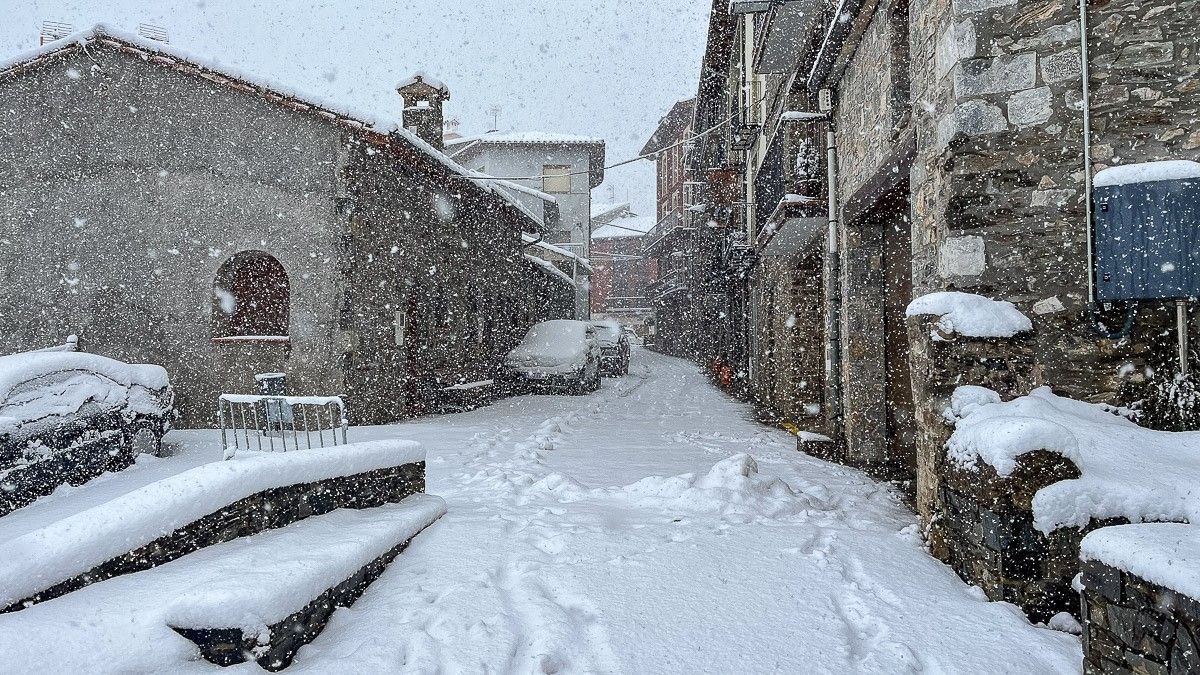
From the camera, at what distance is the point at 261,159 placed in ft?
32.1

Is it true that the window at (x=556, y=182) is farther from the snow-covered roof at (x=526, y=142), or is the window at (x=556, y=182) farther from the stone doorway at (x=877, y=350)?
the stone doorway at (x=877, y=350)

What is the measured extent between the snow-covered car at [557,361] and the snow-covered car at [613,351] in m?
4.41

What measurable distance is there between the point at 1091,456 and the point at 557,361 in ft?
39.4

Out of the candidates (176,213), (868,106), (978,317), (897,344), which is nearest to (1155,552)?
(978,317)

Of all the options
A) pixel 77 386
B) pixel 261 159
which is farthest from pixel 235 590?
pixel 261 159

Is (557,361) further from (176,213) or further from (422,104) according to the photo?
(176,213)

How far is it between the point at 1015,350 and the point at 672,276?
2981 centimetres

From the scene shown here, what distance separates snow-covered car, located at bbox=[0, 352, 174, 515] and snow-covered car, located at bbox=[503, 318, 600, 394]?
8211 millimetres

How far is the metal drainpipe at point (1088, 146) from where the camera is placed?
369 centimetres

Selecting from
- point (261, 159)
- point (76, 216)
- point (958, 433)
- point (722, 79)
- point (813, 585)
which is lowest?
point (813, 585)

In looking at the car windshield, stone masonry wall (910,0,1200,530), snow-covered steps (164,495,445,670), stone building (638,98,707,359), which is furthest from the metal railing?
stone building (638,98,707,359)

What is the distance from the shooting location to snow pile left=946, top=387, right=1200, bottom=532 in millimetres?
2902

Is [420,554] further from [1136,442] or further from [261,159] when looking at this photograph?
[261,159]

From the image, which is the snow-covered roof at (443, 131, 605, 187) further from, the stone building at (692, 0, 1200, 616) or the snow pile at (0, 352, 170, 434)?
the stone building at (692, 0, 1200, 616)
